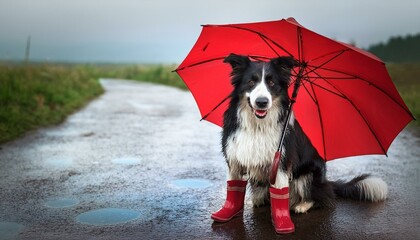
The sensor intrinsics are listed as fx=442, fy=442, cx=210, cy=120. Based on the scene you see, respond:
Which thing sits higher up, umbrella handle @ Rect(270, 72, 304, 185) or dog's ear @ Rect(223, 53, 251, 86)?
dog's ear @ Rect(223, 53, 251, 86)

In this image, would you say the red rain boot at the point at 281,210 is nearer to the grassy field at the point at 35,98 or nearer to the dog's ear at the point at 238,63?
the dog's ear at the point at 238,63

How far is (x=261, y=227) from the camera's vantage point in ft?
14.2

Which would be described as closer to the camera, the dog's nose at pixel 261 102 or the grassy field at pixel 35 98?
the dog's nose at pixel 261 102

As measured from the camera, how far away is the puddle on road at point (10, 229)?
400 cm

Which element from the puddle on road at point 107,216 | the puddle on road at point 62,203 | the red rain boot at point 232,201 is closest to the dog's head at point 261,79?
the red rain boot at point 232,201

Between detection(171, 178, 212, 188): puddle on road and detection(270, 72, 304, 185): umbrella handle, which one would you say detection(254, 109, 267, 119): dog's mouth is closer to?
detection(270, 72, 304, 185): umbrella handle

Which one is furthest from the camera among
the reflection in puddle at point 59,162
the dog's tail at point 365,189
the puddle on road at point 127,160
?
the puddle on road at point 127,160

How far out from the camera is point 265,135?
4090 millimetres

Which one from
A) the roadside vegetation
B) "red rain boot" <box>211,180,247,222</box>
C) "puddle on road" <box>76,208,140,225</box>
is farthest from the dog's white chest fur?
the roadside vegetation

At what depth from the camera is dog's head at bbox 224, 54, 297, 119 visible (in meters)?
3.74

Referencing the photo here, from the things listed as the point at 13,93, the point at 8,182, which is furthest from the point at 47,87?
the point at 8,182

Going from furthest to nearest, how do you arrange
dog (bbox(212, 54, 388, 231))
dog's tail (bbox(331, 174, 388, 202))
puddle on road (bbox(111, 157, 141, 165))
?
puddle on road (bbox(111, 157, 141, 165)) → dog's tail (bbox(331, 174, 388, 202)) → dog (bbox(212, 54, 388, 231))

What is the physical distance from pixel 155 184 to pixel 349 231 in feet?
8.60

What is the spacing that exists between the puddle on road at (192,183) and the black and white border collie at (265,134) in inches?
50.9
